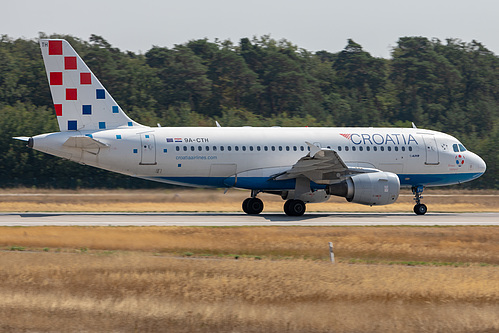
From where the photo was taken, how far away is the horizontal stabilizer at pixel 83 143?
30.9 metres

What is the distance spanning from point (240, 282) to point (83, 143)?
52.3 feet

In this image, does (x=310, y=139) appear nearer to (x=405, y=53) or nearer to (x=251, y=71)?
(x=251, y=71)

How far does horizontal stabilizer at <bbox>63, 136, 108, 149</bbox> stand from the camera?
3091 cm

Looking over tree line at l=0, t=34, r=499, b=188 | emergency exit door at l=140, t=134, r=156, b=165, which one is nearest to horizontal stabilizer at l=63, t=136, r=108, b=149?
emergency exit door at l=140, t=134, r=156, b=165

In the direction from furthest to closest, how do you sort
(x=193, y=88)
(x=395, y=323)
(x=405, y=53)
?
1. (x=405, y=53)
2. (x=193, y=88)
3. (x=395, y=323)

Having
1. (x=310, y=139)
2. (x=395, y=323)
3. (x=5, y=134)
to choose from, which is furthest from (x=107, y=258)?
(x=5, y=134)

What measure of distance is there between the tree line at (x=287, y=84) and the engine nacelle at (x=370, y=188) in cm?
3032

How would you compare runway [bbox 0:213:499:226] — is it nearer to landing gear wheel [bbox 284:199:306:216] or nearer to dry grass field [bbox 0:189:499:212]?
landing gear wheel [bbox 284:199:306:216]

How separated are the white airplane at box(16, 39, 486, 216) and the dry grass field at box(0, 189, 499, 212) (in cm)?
333

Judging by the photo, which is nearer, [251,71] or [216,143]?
[216,143]

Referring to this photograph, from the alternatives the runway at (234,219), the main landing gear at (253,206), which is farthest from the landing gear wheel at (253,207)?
the runway at (234,219)

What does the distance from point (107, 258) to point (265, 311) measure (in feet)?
22.2

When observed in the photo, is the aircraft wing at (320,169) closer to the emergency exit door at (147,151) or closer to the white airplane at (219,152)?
the white airplane at (219,152)

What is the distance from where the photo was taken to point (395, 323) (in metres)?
14.2
